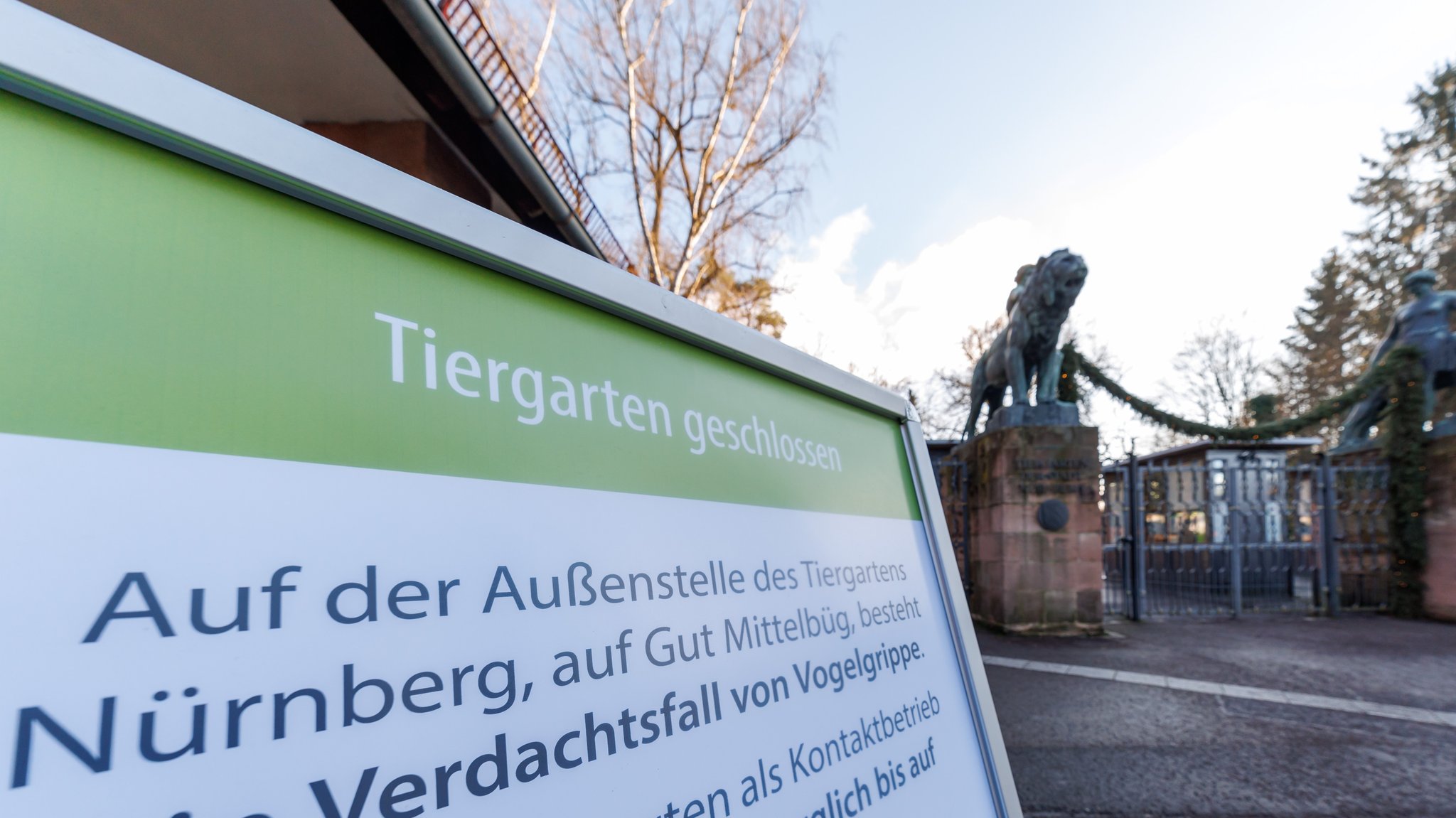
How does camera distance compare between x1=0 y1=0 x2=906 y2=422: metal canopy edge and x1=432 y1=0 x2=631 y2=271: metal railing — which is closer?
x1=0 y1=0 x2=906 y2=422: metal canopy edge

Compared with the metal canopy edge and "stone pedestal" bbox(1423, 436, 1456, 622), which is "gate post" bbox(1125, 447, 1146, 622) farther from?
the metal canopy edge

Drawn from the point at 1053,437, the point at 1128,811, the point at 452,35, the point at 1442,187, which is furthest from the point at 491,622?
the point at 1442,187

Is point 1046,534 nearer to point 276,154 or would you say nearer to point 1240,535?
point 1240,535

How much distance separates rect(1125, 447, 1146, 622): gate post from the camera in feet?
27.8

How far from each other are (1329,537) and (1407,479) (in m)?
1.20

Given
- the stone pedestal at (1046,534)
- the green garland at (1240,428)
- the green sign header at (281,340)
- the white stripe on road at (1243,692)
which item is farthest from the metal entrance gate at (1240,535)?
the green sign header at (281,340)

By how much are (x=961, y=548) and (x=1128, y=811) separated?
6.22 m

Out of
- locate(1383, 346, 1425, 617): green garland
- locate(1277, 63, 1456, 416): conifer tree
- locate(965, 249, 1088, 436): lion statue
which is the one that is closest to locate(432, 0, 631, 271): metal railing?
locate(965, 249, 1088, 436): lion statue

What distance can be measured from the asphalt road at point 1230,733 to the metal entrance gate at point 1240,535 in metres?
2.30

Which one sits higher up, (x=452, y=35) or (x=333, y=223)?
(x=452, y=35)

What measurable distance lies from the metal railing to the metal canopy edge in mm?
2875

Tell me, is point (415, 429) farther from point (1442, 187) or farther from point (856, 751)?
point (1442, 187)

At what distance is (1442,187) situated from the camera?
75.4 feet

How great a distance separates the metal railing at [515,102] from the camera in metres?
4.78
